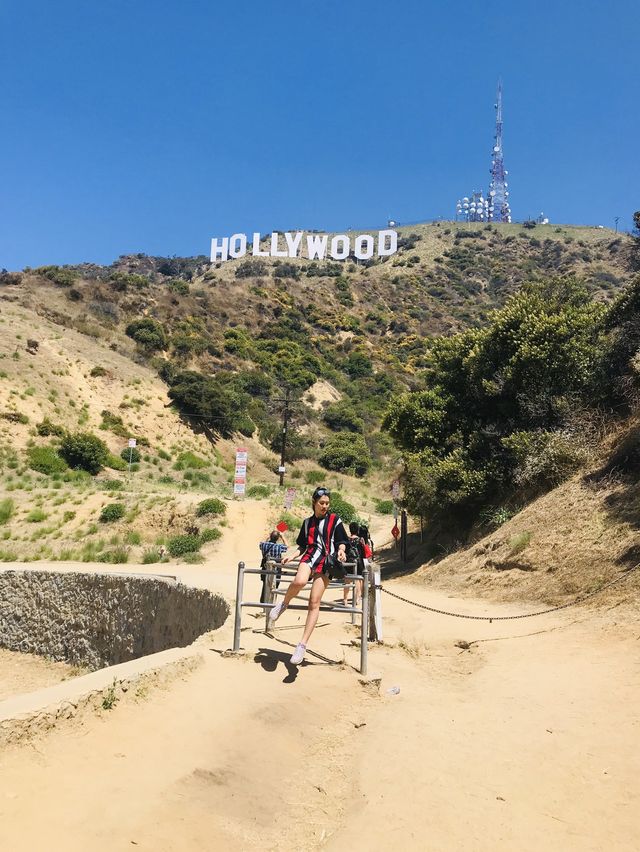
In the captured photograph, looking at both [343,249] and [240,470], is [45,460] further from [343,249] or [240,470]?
[343,249]

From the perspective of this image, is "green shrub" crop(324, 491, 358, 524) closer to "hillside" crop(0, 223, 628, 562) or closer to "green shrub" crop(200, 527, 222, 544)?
"hillside" crop(0, 223, 628, 562)

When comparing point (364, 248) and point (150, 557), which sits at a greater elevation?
point (364, 248)

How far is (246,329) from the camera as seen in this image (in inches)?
2901

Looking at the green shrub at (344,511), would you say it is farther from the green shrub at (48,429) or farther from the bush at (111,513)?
the green shrub at (48,429)

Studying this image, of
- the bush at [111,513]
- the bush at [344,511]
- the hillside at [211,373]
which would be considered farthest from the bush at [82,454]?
the bush at [344,511]

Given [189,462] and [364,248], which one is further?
[364,248]

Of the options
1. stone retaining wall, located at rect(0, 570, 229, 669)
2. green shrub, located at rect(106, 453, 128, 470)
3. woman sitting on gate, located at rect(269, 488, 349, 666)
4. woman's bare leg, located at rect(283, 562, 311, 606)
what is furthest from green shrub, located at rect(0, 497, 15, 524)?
woman's bare leg, located at rect(283, 562, 311, 606)

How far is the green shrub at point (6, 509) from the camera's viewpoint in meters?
25.5

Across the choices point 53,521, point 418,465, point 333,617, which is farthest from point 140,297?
point 333,617

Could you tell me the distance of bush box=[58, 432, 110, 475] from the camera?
36688 millimetres

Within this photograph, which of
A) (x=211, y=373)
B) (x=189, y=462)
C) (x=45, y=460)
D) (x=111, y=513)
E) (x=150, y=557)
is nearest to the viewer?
(x=150, y=557)

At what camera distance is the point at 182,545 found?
78.2 ft

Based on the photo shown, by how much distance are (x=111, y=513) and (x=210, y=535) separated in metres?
4.31

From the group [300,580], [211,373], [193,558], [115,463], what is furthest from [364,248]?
[300,580]
